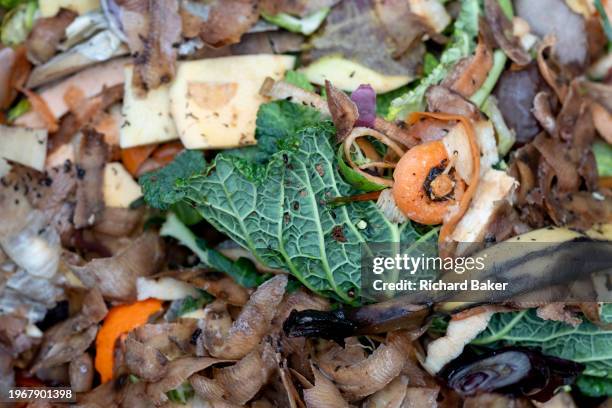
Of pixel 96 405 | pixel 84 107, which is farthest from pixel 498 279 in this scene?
pixel 84 107

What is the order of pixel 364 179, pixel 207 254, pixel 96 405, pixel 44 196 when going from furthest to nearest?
Result: pixel 44 196, pixel 207 254, pixel 96 405, pixel 364 179

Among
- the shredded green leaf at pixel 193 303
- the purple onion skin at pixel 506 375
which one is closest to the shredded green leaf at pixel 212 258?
the shredded green leaf at pixel 193 303

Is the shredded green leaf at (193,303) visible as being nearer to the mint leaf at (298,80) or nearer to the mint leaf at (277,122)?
the mint leaf at (277,122)

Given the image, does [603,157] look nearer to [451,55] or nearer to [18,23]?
[451,55]

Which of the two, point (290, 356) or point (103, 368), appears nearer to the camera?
point (290, 356)

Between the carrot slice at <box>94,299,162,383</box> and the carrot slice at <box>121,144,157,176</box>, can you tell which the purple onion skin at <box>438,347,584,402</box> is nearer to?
the carrot slice at <box>94,299,162,383</box>

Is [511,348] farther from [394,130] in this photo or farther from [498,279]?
[394,130]
